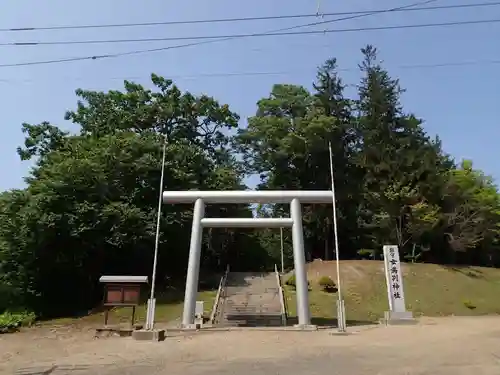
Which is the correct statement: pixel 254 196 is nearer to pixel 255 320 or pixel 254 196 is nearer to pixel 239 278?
pixel 255 320

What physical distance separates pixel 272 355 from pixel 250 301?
14.0 m

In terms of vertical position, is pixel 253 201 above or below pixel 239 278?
above

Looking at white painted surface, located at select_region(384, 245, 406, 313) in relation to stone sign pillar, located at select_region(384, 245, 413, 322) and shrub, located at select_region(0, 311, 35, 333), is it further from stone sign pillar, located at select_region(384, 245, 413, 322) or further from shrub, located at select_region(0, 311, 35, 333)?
shrub, located at select_region(0, 311, 35, 333)

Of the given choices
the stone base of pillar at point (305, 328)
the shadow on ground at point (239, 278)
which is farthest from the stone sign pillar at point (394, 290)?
the shadow on ground at point (239, 278)

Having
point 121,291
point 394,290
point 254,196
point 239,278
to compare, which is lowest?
point 121,291

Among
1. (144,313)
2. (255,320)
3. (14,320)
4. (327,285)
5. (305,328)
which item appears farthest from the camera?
(327,285)

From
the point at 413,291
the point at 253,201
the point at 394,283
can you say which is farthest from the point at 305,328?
the point at 413,291

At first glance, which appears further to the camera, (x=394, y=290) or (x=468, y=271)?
(x=468, y=271)

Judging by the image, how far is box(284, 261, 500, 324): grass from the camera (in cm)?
2448

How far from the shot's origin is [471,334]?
13828 millimetres

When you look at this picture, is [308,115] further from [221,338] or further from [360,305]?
[221,338]

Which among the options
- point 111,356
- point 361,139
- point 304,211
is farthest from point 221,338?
point 361,139

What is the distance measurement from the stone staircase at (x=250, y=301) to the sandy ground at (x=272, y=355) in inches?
196

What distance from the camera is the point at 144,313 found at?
74.8 feet
